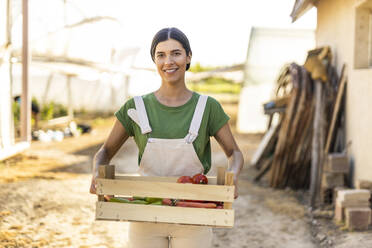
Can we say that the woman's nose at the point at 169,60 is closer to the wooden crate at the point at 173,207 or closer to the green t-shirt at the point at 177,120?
the green t-shirt at the point at 177,120

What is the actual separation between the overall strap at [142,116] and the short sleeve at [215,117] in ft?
0.97

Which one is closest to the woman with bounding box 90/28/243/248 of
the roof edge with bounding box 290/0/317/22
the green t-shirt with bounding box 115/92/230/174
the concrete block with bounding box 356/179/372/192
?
the green t-shirt with bounding box 115/92/230/174

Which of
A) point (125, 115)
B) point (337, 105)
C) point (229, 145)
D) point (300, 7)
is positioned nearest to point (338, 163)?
point (337, 105)

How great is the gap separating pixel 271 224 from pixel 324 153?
141cm

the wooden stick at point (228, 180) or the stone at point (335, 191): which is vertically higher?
the wooden stick at point (228, 180)

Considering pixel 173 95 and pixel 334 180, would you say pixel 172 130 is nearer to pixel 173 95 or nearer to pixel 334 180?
pixel 173 95

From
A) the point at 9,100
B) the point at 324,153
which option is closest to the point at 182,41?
the point at 324,153

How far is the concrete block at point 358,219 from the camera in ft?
16.3

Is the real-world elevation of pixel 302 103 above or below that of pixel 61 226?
above

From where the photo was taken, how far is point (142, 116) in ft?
7.13

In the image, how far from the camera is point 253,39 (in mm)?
13648

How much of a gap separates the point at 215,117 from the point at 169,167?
1.04 ft

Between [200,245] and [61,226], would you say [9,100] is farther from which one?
[200,245]

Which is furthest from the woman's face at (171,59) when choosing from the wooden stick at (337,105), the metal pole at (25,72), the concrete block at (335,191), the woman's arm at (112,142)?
the metal pole at (25,72)
